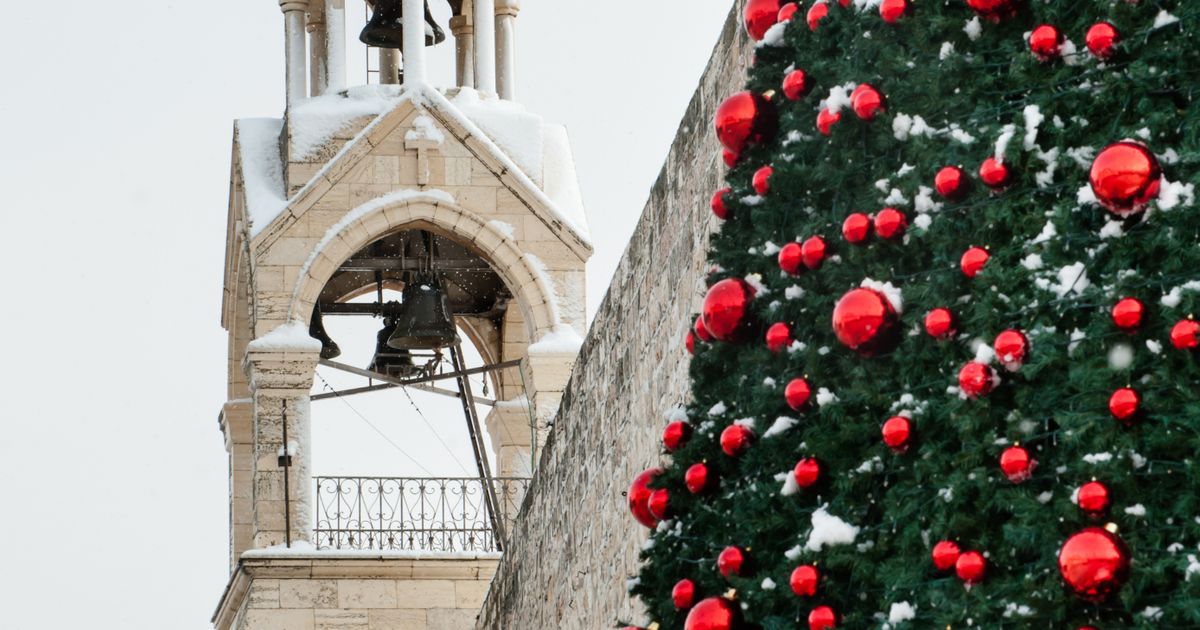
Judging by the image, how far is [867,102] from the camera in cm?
598

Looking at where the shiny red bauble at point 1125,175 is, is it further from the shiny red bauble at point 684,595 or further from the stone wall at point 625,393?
the stone wall at point 625,393

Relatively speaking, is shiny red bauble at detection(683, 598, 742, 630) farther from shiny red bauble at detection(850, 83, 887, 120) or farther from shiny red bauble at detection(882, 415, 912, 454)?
shiny red bauble at detection(850, 83, 887, 120)

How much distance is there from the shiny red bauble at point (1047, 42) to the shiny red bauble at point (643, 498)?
1659 millimetres

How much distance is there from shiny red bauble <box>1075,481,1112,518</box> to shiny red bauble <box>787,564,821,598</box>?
0.91 metres

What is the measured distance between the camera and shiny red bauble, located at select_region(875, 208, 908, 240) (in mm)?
5789

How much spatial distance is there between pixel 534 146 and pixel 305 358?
2123mm

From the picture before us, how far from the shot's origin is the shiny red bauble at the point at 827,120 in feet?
20.2

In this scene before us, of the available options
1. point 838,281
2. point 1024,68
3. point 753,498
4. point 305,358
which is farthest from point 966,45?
point 305,358

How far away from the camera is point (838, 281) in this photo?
19.8ft

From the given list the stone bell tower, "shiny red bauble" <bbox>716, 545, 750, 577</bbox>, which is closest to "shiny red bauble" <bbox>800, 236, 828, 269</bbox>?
"shiny red bauble" <bbox>716, 545, 750, 577</bbox>

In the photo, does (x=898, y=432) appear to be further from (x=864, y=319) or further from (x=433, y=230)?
(x=433, y=230)

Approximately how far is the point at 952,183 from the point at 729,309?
84 cm

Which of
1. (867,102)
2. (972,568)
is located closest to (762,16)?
(867,102)

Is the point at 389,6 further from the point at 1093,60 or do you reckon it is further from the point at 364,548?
the point at 1093,60
